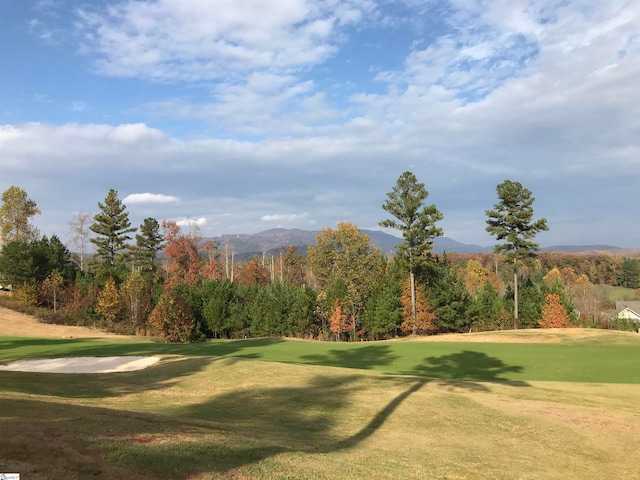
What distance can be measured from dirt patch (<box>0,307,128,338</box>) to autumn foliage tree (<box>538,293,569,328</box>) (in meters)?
45.9

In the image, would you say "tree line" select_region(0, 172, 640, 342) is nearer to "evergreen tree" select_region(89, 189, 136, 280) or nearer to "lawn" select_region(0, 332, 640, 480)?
"evergreen tree" select_region(89, 189, 136, 280)

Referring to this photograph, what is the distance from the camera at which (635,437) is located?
11.1 m

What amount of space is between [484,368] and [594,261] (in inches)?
4637

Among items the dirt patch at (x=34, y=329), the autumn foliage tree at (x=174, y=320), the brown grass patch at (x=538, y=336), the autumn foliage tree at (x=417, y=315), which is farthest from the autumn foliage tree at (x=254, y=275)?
the brown grass patch at (x=538, y=336)

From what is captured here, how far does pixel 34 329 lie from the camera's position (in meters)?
46.3

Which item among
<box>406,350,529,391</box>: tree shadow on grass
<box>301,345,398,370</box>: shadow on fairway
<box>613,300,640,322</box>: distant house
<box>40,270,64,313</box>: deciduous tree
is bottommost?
<box>613,300,640,322</box>: distant house

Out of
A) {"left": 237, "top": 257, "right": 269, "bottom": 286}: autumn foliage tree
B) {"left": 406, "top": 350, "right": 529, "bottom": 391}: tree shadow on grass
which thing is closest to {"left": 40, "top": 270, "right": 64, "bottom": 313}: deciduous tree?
{"left": 237, "top": 257, "right": 269, "bottom": 286}: autumn foliage tree

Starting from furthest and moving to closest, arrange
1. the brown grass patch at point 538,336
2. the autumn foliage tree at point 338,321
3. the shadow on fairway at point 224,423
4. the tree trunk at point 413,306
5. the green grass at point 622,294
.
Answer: the green grass at point 622,294 < the autumn foliage tree at point 338,321 < the tree trunk at point 413,306 < the brown grass patch at point 538,336 < the shadow on fairway at point 224,423

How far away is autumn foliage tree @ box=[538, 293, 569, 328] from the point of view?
48.2 meters

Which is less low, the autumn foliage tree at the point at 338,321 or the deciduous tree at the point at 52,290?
the deciduous tree at the point at 52,290

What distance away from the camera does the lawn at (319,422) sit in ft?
20.2

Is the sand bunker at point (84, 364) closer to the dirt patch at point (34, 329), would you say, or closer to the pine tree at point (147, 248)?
the dirt patch at point (34, 329)

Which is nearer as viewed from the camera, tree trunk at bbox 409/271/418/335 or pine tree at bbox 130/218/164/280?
tree trunk at bbox 409/271/418/335

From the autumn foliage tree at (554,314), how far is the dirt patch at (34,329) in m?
45.9
